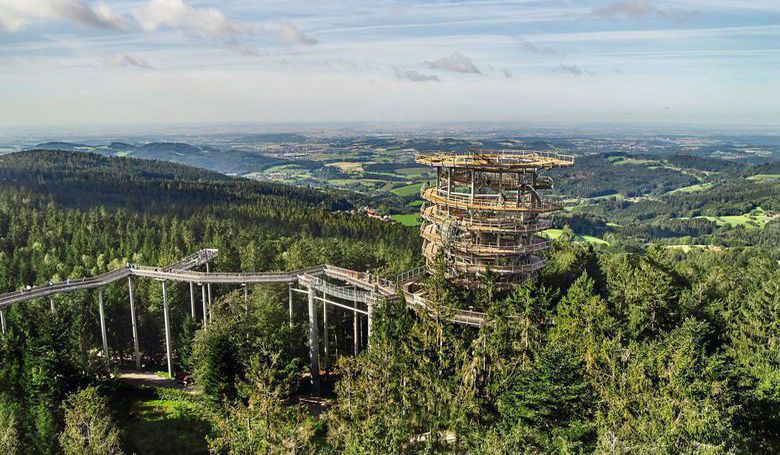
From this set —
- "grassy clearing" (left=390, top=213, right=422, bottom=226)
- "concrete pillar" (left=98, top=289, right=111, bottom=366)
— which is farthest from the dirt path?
"grassy clearing" (left=390, top=213, right=422, bottom=226)

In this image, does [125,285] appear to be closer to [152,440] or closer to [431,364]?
[152,440]

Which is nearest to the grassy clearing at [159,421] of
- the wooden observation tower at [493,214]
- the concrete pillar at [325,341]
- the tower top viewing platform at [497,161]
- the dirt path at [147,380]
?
the dirt path at [147,380]

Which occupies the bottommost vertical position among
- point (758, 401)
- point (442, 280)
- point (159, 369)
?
point (159, 369)

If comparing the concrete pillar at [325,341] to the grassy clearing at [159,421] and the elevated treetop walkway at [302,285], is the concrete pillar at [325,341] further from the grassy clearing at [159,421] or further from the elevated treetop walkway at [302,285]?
the grassy clearing at [159,421]

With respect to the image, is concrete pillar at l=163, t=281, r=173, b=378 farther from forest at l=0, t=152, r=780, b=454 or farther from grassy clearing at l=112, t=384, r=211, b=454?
grassy clearing at l=112, t=384, r=211, b=454

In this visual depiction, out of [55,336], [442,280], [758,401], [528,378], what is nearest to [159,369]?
[55,336]

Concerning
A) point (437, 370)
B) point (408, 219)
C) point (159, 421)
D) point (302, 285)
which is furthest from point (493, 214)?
point (408, 219)

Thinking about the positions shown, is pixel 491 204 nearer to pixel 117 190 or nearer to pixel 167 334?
pixel 167 334
